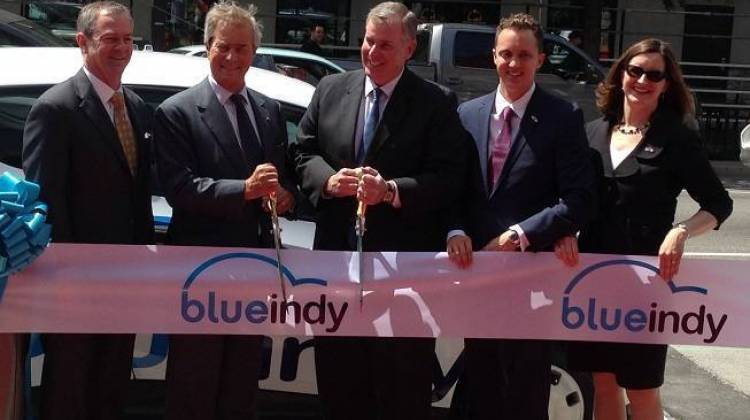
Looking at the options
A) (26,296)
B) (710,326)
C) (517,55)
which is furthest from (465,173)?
(26,296)

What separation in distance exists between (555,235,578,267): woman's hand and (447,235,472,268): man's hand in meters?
0.33

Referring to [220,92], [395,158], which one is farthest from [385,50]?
[220,92]

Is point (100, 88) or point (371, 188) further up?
point (100, 88)

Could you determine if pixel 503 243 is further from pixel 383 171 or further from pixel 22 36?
pixel 22 36

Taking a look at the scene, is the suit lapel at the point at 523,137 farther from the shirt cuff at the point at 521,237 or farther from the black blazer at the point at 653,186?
the black blazer at the point at 653,186

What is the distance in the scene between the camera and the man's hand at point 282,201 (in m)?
4.19

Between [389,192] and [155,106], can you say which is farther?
[155,106]

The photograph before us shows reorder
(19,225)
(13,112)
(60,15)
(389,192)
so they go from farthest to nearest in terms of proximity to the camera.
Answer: (60,15), (13,112), (389,192), (19,225)

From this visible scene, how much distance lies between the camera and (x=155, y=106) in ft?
17.0

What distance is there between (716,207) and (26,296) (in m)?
2.54

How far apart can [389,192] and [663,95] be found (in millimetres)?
1164

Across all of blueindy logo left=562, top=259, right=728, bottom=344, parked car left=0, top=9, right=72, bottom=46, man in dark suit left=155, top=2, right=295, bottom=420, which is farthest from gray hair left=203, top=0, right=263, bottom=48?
parked car left=0, top=9, right=72, bottom=46

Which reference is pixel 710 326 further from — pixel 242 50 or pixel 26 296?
pixel 26 296

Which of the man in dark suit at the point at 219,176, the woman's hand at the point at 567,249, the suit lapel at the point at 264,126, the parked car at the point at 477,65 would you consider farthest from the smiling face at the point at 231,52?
the parked car at the point at 477,65
